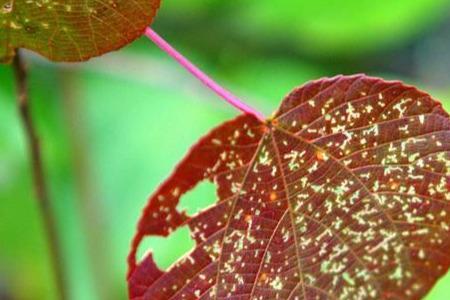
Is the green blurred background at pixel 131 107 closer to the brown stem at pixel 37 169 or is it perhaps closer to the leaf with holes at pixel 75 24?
the brown stem at pixel 37 169

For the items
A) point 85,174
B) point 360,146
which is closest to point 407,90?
point 360,146

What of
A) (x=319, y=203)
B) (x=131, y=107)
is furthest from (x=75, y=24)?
(x=131, y=107)

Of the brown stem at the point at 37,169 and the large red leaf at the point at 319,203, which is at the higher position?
the brown stem at the point at 37,169

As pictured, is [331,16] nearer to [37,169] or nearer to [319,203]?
[37,169]

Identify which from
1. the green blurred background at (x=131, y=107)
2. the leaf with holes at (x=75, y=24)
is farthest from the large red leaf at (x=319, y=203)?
the green blurred background at (x=131, y=107)

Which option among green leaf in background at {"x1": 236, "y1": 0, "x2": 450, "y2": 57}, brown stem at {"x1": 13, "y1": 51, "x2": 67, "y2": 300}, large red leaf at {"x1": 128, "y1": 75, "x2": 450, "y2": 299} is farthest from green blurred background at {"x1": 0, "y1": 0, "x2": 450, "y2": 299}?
large red leaf at {"x1": 128, "y1": 75, "x2": 450, "y2": 299}

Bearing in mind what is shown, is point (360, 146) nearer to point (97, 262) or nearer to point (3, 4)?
point (3, 4)
